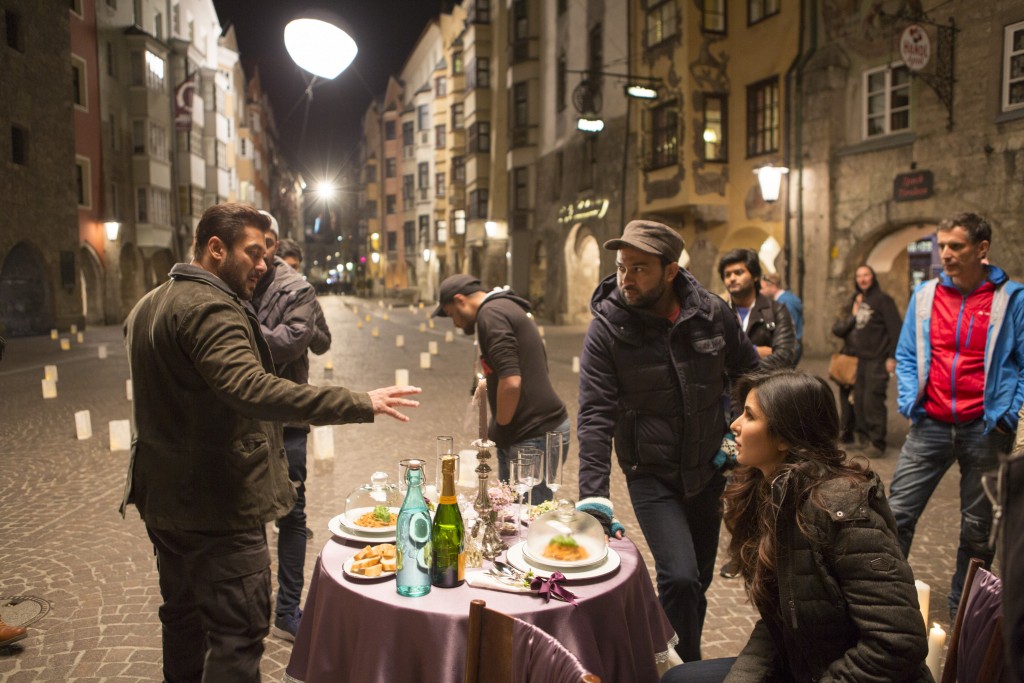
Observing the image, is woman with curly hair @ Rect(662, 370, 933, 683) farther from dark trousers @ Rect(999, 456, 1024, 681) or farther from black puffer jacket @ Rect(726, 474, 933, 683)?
dark trousers @ Rect(999, 456, 1024, 681)

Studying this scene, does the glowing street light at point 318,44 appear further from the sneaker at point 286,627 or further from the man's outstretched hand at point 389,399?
the man's outstretched hand at point 389,399

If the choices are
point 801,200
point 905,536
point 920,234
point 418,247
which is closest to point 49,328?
point 801,200

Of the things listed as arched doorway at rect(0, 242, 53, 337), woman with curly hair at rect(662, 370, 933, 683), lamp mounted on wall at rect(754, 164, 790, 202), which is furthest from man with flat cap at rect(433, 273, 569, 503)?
arched doorway at rect(0, 242, 53, 337)

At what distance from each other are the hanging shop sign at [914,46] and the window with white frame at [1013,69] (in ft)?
4.00

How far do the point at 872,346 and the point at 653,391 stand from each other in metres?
5.82

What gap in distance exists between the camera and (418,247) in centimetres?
6519

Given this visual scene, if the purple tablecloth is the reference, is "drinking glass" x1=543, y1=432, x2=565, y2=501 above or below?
above

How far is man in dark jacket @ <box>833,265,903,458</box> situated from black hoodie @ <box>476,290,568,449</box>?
515cm

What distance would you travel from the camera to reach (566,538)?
284 cm

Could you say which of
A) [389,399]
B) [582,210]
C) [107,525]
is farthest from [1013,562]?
[582,210]

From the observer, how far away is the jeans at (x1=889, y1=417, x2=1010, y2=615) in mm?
4387

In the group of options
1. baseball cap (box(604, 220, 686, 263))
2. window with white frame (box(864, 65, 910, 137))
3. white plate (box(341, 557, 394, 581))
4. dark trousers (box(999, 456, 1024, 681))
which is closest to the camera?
dark trousers (box(999, 456, 1024, 681))

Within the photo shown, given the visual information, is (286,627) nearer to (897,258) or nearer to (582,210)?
(897,258)

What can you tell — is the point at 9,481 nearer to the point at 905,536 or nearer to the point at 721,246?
the point at 905,536
